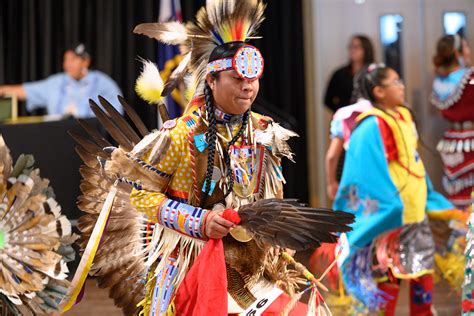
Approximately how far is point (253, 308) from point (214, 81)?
2.09ft

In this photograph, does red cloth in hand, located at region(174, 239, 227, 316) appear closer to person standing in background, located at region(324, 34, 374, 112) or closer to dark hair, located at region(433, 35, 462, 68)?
dark hair, located at region(433, 35, 462, 68)

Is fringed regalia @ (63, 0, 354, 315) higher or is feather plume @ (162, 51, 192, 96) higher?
feather plume @ (162, 51, 192, 96)

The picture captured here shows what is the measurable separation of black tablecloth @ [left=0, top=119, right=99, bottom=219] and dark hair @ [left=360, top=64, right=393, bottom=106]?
4.79ft

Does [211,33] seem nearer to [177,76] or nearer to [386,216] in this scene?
[177,76]

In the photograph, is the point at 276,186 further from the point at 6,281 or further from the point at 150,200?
the point at 6,281

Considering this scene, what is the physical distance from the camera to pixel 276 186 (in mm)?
2703

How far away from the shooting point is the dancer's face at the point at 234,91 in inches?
102

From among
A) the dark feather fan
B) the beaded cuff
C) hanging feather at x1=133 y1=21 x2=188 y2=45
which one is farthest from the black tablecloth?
the dark feather fan

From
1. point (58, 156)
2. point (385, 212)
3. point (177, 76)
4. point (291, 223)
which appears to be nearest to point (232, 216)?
point (291, 223)

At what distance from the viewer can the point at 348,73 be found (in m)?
7.09

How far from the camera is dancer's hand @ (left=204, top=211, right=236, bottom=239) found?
7.95 ft

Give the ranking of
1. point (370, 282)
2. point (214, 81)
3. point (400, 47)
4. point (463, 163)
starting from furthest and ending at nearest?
point (400, 47) < point (463, 163) < point (370, 282) < point (214, 81)

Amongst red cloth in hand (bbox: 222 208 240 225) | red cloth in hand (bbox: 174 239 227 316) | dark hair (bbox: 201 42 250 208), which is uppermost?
dark hair (bbox: 201 42 250 208)

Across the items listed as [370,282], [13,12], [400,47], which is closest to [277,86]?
[400,47]
